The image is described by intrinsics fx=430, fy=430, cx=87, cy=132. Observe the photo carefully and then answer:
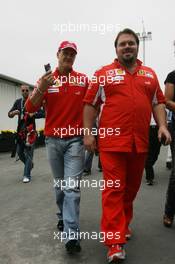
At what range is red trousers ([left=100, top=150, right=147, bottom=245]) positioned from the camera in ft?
13.0

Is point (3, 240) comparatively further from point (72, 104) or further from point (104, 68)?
point (104, 68)

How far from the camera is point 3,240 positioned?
470cm

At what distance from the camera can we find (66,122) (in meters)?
4.51

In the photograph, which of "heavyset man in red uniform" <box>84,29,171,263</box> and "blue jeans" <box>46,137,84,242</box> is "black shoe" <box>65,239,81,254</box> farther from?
"heavyset man in red uniform" <box>84,29,171,263</box>

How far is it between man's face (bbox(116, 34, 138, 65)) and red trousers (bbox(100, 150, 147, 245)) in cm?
90

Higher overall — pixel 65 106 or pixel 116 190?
pixel 65 106

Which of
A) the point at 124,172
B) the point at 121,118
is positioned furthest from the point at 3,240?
the point at 121,118

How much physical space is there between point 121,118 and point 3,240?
1914 millimetres

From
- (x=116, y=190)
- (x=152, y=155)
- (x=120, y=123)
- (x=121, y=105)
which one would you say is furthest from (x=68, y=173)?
(x=152, y=155)

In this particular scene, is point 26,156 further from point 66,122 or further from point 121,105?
point 121,105

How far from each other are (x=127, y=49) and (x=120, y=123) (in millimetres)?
744

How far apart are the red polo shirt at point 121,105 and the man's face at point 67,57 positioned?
1.70 ft

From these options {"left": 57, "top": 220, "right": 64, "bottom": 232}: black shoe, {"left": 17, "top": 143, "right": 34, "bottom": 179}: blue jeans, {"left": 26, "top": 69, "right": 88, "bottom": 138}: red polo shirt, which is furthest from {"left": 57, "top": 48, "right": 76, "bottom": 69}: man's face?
{"left": 17, "top": 143, "right": 34, "bottom": 179}: blue jeans

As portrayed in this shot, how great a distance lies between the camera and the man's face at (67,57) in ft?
15.1
